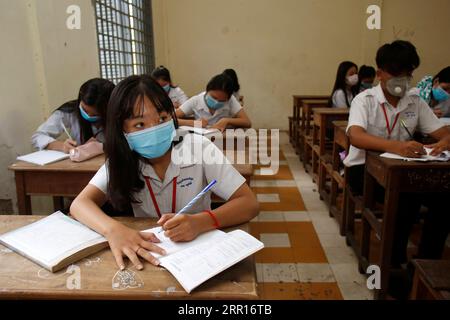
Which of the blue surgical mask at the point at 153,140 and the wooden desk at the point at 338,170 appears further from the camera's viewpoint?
the wooden desk at the point at 338,170

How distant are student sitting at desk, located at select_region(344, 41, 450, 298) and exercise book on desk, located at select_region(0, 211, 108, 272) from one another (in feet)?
4.98

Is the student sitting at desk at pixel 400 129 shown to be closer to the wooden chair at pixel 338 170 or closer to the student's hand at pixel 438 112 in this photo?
the wooden chair at pixel 338 170

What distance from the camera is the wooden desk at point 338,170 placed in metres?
2.56

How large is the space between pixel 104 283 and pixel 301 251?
1805 millimetres

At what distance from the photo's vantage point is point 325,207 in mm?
3217

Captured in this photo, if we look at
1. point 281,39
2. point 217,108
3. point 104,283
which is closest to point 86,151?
point 104,283

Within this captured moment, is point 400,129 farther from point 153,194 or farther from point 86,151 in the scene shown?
point 86,151

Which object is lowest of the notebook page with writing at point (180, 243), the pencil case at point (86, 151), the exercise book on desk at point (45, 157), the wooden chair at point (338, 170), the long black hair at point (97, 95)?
the wooden chair at point (338, 170)

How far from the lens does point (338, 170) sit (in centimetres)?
287

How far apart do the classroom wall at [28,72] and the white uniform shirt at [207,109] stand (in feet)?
3.59

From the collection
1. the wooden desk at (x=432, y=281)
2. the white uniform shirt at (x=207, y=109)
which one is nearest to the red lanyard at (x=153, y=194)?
the wooden desk at (x=432, y=281)

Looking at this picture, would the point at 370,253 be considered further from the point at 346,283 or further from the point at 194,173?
the point at 194,173

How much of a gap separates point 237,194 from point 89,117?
4.36 feet

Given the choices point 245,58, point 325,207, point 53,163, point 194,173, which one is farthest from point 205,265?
point 245,58
